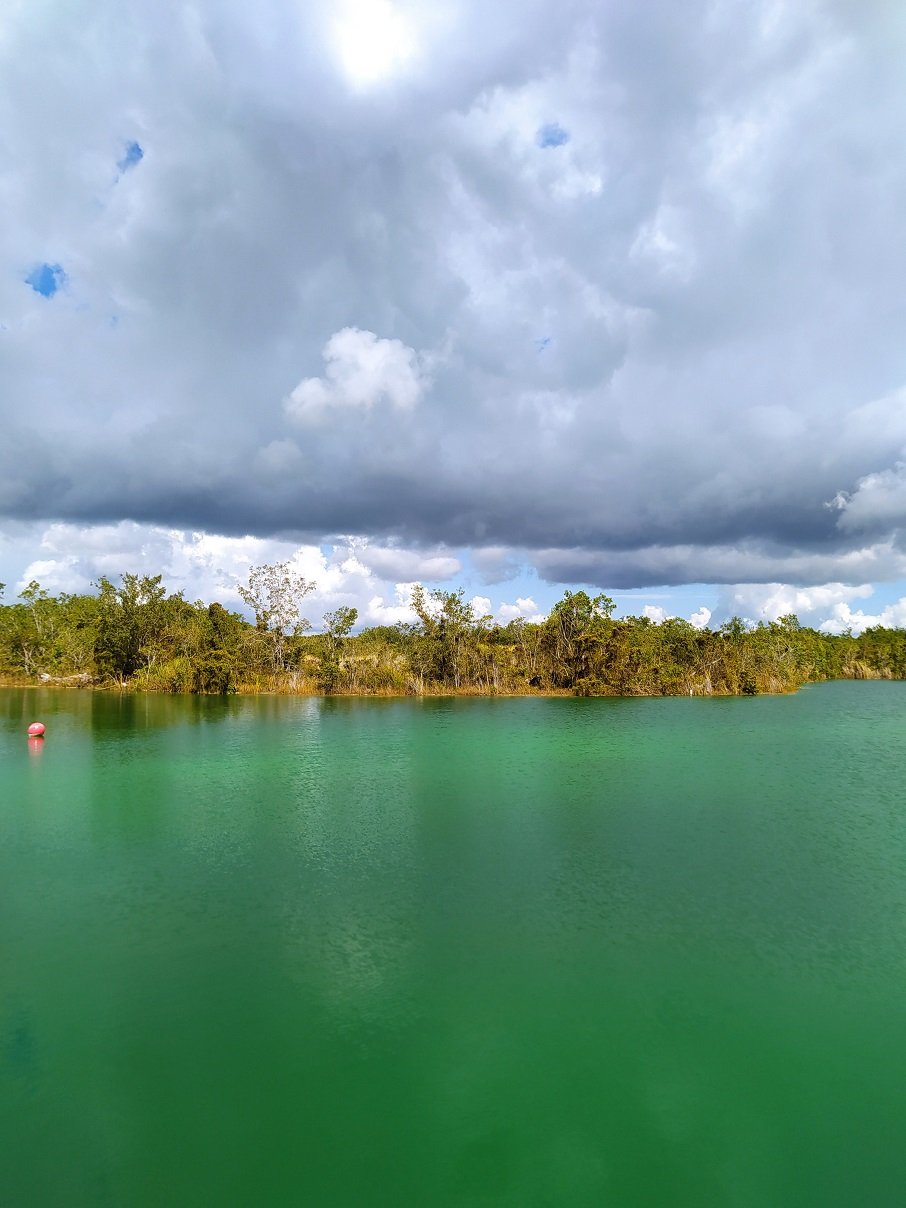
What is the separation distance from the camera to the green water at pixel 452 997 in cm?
639

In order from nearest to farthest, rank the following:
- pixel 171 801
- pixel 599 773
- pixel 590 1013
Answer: pixel 590 1013 → pixel 171 801 → pixel 599 773

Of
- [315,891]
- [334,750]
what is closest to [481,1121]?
[315,891]

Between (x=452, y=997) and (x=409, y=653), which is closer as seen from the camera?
(x=452, y=997)

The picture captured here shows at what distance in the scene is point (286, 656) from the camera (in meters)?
54.2

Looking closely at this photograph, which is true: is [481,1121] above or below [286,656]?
below

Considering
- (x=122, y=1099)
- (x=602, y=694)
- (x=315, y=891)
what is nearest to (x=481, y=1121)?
(x=122, y=1099)

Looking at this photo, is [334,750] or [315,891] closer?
[315,891]

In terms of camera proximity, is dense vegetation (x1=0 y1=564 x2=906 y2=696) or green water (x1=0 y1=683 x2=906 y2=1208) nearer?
green water (x1=0 y1=683 x2=906 y2=1208)

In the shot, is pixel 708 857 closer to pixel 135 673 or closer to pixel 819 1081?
pixel 819 1081

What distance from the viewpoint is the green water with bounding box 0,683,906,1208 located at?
6.39m

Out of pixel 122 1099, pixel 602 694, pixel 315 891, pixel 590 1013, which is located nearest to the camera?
pixel 122 1099

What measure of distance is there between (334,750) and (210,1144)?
2111 centimetres

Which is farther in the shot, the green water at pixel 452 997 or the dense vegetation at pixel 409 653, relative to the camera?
the dense vegetation at pixel 409 653

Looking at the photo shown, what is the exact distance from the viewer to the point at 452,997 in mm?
9008
